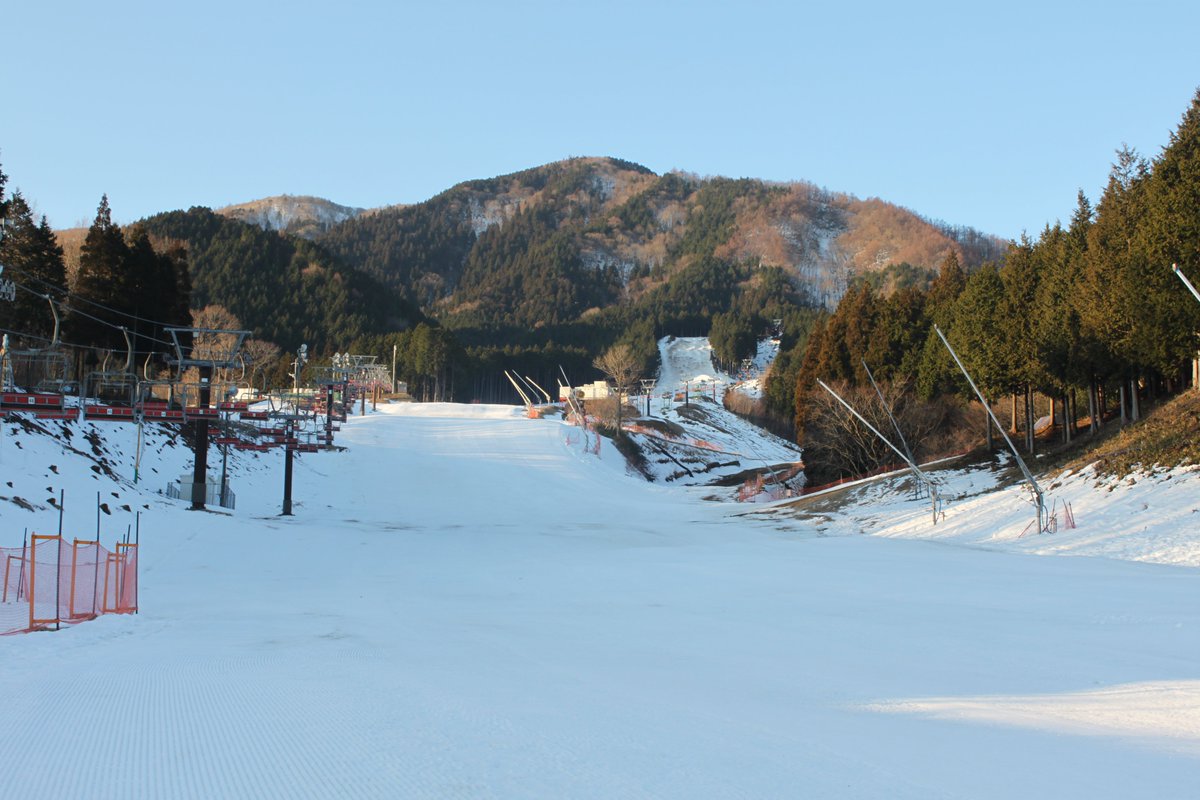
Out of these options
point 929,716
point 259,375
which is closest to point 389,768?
point 929,716

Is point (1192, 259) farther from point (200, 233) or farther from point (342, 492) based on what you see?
point (200, 233)

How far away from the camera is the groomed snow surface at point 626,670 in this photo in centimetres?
539

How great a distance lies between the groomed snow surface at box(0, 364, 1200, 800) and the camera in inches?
212

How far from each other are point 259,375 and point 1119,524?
300 feet

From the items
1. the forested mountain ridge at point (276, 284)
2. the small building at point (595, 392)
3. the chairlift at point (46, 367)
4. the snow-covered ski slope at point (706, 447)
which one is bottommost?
the snow-covered ski slope at point (706, 447)

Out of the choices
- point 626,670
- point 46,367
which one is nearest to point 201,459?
point 46,367

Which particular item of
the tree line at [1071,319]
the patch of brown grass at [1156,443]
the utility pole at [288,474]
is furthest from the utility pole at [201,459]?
the tree line at [1071,319]

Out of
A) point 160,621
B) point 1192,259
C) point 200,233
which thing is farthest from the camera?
point 200,233

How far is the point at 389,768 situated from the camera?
17.6 feet

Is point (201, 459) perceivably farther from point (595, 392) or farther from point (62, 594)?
point (595, 392)

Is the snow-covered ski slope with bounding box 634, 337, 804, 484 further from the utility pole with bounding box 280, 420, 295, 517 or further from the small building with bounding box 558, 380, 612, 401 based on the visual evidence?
the utility pole with bounding box 280, 420, 295, 517

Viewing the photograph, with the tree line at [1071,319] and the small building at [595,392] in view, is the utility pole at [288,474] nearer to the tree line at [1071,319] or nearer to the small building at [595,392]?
the tree line at [1071,319]

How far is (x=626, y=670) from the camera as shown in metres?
9.07

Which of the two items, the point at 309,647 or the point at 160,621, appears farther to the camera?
the point at 160,621
